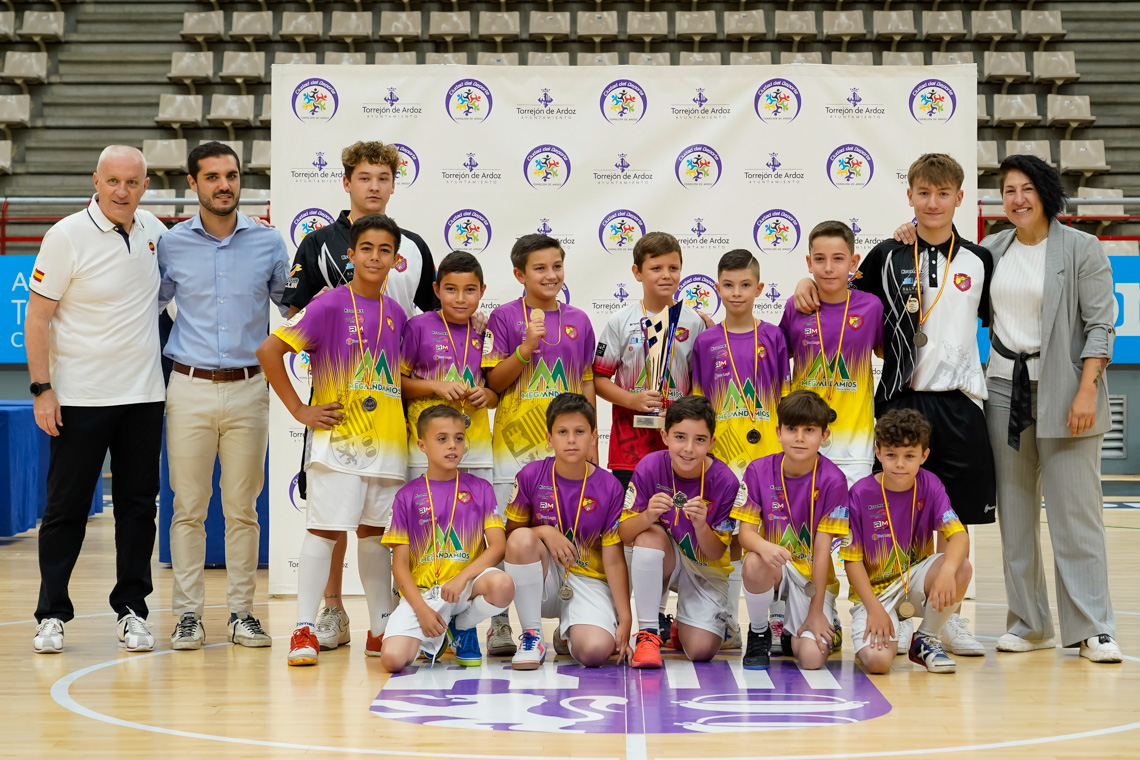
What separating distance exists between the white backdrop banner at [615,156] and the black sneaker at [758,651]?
8.36ft

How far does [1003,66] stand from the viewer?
45.5 ft

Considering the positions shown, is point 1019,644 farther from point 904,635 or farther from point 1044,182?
point 1044,182

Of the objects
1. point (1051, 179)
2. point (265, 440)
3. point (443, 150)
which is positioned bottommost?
point (265, 440)

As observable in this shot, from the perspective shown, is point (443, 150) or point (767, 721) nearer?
point (767, 721)

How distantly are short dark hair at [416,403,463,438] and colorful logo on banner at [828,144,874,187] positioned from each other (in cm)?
317

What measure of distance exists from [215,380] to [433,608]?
1.40 meters

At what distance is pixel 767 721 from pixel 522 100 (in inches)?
164

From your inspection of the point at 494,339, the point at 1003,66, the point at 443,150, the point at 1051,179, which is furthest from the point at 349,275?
the point at 1003,66

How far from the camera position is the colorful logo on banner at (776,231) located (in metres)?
6.31

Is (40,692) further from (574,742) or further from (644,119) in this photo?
(644,119)

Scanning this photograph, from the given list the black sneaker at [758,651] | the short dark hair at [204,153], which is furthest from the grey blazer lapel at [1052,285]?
the short dark hair at [204,153]

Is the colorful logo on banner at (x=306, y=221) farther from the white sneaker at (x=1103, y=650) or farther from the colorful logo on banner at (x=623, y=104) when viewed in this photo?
the white sneaker at (x=1103, y=650)

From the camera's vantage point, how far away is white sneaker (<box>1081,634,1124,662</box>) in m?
4.23

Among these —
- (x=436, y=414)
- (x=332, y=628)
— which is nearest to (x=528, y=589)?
(x=436, y=414)
